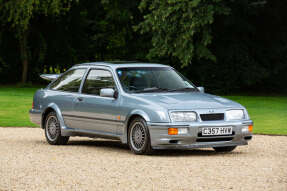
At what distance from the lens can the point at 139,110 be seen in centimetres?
1123

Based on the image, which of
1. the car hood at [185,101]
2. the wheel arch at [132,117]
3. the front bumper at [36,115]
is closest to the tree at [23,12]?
the front bumper at [36,115]

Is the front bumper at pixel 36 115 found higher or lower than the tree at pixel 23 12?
lower

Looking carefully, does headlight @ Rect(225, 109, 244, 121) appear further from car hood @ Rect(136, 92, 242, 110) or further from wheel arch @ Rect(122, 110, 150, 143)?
wheel arch @ Rect(122, 110, 150, 143)

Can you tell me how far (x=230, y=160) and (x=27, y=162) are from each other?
124 inches

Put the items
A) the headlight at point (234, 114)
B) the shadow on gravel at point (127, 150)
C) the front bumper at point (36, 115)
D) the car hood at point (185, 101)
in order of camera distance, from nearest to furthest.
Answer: the car hood at point (185, 101) → the headlight at point (234, 114) → the shadow on gravel at point (127, 150) → the front bumper at point (36, 115)

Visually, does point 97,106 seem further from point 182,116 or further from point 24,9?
point 24,9

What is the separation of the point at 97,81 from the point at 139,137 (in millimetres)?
1929

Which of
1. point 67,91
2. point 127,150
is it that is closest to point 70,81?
point 67,91

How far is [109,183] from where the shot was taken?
327 inches

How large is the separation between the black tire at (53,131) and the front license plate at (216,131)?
11.3 feet

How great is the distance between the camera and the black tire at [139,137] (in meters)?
11.1

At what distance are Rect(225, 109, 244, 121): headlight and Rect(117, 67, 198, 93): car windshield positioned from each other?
126 centimetres

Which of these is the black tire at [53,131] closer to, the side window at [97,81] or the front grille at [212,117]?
the side window at [97,81]

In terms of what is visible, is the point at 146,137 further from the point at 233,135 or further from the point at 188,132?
the point at 233,135
